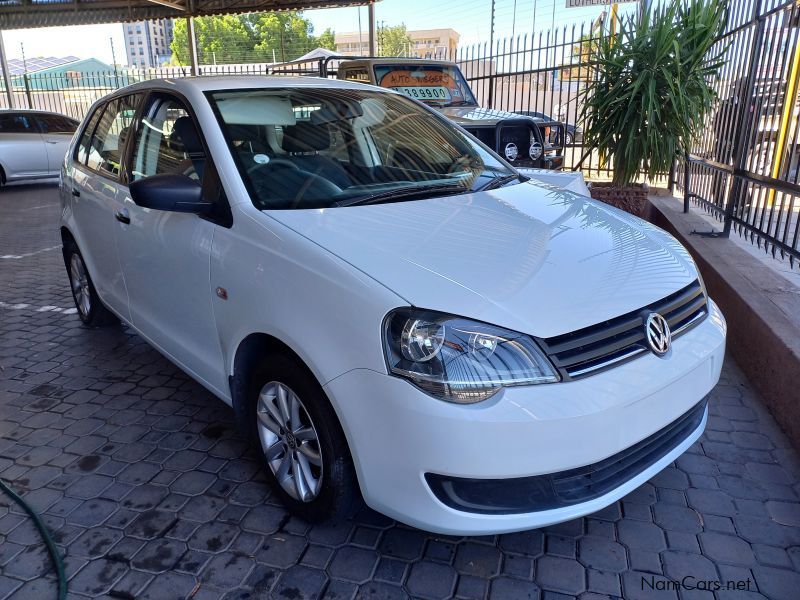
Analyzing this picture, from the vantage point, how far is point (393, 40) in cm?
6850

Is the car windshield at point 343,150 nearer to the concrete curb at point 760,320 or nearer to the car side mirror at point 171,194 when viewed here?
the car side mirror at point 171,194

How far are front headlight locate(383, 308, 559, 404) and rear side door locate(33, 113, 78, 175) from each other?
1255cm

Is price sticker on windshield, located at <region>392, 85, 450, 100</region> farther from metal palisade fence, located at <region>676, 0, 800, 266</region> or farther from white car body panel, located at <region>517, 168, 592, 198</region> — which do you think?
white car body panel, located at <region>517, 168, 592, 198</region>

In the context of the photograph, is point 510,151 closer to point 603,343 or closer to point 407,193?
point 407,193

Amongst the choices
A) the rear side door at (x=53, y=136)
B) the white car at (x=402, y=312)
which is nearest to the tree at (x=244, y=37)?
the rear side door at (x=53, y=136)

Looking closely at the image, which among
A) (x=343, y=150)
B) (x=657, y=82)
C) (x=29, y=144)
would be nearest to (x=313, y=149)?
(x=343, y=150)

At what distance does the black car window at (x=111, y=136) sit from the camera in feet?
11.4

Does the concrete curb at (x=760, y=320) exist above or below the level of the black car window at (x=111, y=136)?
below

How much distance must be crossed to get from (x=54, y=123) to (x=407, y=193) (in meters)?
12.4

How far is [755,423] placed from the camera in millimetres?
3148

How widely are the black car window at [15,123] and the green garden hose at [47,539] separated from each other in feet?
37.7

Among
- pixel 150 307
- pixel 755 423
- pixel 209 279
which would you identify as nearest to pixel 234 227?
pixel 209 279

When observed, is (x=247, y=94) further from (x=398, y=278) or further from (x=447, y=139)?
(x=398, y=278)

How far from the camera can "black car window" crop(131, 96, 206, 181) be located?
2798 mm
